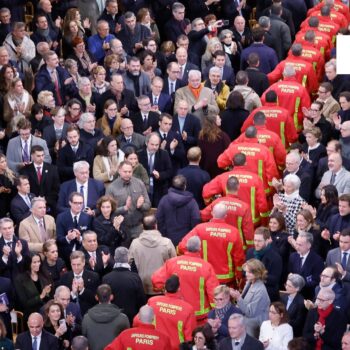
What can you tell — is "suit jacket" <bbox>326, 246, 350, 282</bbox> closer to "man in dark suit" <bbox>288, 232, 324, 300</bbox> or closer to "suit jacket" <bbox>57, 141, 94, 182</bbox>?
"man in dark suit" <bbox>288, 232, 324, 300</bbox>

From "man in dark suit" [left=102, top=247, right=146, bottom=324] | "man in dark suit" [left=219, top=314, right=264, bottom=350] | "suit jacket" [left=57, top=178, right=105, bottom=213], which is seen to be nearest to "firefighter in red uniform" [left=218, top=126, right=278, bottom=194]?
"suit jacket" [left=57, top=178, right=105, bottom=213]

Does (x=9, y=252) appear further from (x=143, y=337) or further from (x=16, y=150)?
(x=143, y=337)

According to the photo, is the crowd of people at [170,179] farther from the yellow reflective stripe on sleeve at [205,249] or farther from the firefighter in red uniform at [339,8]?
the firefighter in red uniform at [339,8]

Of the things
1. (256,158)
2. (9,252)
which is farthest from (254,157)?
(9,252)

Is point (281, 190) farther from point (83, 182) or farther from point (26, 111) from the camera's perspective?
point (26, 111)

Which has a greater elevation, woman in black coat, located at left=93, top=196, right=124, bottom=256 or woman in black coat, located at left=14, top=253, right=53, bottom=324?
woman in black coat, located at left=93, top=196, right=124, bottom=256

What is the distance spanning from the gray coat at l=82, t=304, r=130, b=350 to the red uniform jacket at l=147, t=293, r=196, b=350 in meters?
0.39

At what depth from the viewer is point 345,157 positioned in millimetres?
20375

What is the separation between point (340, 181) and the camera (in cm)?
1956

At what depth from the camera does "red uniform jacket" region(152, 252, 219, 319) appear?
17609 millimetres

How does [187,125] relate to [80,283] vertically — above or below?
above

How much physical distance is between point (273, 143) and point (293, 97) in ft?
5.45

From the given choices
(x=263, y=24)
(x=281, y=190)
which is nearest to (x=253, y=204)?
(x=281, y=190)

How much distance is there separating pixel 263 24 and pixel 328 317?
8.63m
